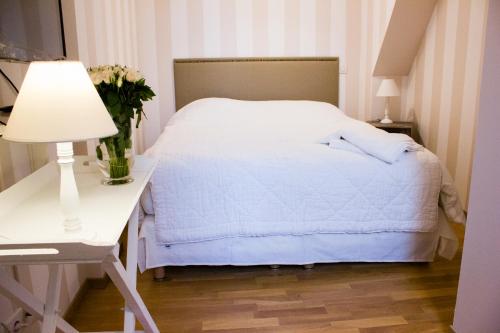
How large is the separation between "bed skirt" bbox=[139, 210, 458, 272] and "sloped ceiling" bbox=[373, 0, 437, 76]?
1.99 meters

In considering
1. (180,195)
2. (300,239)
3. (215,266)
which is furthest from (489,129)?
(215,266)

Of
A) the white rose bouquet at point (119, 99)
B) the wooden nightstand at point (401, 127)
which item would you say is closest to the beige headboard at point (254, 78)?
the wooden nightstand at point (401, 127)

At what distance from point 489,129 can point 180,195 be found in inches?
54.6

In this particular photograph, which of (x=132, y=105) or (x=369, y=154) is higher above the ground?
(x=132, y=105)

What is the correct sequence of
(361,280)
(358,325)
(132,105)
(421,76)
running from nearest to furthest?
(132,105), (358,325), (361,280), (421,76)

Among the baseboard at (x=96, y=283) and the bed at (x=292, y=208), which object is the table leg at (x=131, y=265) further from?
the baseboard at (x=96, y=283)

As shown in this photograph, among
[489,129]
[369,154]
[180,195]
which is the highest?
[489,129]

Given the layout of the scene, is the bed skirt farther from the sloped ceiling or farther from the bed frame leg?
the sloped ceiling

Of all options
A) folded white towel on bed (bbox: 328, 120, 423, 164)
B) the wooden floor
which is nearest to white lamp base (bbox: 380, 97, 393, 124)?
folded white towel on bed (bbox: 328, 120, 423, 164)

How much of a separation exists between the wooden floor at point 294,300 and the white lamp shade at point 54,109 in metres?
1.14

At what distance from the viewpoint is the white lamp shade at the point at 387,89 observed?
3.77 meters

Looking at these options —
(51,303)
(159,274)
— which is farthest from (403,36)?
(51,303)

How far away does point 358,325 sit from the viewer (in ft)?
6.08

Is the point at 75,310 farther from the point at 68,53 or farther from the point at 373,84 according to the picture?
the point at 373,84
